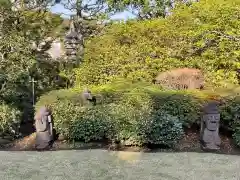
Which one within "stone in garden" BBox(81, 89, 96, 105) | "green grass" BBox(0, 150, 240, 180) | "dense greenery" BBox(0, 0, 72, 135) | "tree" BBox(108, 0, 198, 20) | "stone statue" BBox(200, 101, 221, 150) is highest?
"tree" BBox(108, 0, 198, 20)

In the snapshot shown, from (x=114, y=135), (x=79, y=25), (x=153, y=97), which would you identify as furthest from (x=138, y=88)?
(x=79, y=25)

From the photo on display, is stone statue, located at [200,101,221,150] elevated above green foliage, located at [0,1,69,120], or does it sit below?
below

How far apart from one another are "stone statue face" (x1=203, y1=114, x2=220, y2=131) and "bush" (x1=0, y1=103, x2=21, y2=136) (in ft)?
12.7

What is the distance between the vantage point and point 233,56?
9492 mm

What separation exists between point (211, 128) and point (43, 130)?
322cm

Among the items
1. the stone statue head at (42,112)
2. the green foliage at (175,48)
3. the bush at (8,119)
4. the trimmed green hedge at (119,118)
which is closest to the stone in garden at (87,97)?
the trimmed green hedge at (119,118)

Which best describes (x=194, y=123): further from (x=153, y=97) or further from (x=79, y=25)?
(x=79, y=25)

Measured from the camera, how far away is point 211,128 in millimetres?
7578

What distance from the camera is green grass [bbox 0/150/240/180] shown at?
18.0 ft

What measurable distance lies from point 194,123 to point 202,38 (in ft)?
8.51

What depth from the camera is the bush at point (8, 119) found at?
8.12m

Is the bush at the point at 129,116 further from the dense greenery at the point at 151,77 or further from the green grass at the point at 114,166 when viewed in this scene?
the green grass at the point at 114,166

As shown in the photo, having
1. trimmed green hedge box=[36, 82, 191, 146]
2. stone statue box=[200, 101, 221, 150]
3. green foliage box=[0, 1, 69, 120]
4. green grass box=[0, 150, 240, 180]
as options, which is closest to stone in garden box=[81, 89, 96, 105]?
trimmed green hedge box=[36, 82, 191, 146]

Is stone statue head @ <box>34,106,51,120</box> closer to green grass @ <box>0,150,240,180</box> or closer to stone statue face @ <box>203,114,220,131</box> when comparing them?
green grass @ <box>0,150,240,180</box>
